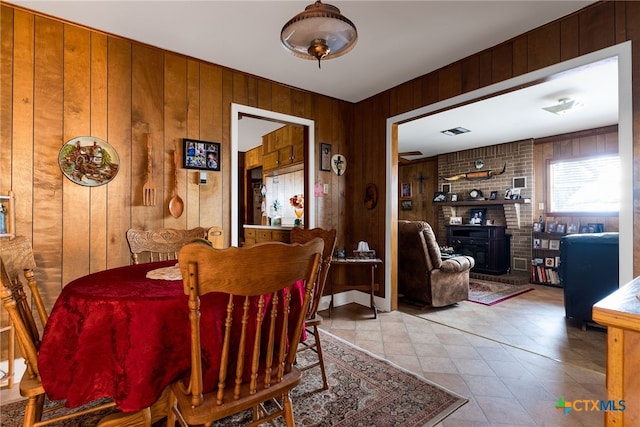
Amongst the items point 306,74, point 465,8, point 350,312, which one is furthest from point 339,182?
point 465,8

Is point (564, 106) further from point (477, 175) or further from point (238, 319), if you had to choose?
point (238, 319)

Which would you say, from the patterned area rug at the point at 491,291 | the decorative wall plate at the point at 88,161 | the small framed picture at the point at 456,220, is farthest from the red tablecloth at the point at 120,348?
the small framed picture at the point at 456,220

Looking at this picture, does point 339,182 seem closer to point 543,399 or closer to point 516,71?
point 516,71

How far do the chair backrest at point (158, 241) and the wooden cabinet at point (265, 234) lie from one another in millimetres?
1802

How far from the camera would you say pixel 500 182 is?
236 inches

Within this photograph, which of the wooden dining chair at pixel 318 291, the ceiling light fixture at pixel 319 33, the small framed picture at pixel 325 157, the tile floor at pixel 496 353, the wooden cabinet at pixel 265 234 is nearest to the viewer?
the ceiling light fixture at pixel 319 33

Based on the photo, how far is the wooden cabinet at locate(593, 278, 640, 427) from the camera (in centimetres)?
70

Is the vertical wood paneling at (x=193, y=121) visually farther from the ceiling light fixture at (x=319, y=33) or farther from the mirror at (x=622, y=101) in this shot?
the mirror at (x=622, y=101)

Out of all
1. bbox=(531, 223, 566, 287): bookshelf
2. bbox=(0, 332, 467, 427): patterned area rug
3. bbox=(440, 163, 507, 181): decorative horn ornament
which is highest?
bbox=(440, 163, 507, 181): decorative horn ornament

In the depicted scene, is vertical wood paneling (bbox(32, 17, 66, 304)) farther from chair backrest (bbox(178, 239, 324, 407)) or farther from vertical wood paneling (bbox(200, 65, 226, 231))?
chair backrest (bbox(178, 239, 324, 407))

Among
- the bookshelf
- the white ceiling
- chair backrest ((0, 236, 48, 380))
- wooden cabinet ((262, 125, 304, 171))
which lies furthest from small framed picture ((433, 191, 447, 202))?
chair backrest ((0, 236, 48, 380))

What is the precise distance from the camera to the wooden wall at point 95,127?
215 centimetres

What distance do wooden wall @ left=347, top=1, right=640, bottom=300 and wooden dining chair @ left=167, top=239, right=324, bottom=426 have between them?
7.57 ft

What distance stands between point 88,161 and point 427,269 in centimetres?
345
